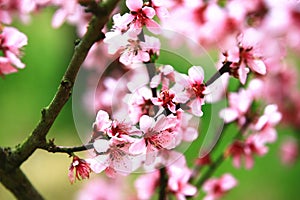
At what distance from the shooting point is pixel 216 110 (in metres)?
1.09

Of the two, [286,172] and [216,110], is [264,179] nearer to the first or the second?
[286,172]

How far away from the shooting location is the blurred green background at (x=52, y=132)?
303 cm

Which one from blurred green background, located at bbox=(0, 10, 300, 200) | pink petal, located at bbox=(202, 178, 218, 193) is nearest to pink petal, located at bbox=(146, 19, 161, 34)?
pink petal, located at bbox=(202, 178, 218, 193)

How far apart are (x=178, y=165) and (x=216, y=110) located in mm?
174

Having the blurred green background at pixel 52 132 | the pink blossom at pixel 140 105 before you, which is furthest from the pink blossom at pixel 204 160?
the blurred green background at pixel 52 132

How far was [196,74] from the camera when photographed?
2.53 ft

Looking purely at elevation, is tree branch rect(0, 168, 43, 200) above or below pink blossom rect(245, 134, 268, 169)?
above

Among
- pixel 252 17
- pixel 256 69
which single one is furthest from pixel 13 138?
pixel 256 69

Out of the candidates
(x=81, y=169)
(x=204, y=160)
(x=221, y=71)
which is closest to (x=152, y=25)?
(x=221, y=71)

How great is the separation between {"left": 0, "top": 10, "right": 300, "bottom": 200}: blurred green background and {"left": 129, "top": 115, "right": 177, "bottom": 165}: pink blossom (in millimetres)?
1643

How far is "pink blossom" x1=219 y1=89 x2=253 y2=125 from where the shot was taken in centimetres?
107

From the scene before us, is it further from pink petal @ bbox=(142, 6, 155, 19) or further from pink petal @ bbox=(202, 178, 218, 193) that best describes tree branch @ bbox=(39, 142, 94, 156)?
pink petal @ bbox=(202, 178, 218, 193)

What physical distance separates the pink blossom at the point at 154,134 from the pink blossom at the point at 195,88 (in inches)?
2.2

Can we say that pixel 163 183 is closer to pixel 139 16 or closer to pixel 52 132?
pixel 139 16
